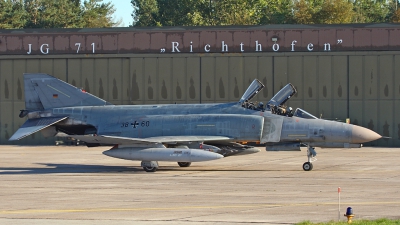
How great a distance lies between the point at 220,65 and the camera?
38.1 m

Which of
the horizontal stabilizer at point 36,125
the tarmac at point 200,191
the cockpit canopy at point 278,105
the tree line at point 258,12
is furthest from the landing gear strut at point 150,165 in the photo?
the tree line at point 258,12

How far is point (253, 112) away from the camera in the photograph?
23297mm

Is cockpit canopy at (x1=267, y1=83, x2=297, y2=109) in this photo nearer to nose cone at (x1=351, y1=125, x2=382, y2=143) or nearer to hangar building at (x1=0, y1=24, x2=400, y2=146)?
nose cone at (x1=351, y1=125, x2=382, y2=143)

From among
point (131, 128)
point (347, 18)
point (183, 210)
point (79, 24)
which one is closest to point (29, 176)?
point (131, 128)

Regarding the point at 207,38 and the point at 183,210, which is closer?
the point at 183,210

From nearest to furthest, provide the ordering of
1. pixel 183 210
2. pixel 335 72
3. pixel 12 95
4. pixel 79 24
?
pixel 183 210, pixel 335 72, pixel 12 95, pixel 79 24

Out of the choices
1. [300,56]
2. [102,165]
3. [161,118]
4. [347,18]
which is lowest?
[102,165]

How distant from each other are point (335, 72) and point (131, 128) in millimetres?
16740

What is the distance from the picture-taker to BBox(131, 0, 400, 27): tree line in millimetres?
72375

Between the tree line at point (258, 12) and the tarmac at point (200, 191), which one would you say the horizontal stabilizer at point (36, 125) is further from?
the tree line at point (258, 12)

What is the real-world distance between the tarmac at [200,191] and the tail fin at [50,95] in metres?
2.34

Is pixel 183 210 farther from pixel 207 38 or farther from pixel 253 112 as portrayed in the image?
pixel 207 38

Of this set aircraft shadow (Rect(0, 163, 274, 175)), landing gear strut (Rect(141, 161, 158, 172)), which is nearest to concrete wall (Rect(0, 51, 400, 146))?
→ aircraft shadow (Rect(0, 163, 274, 175))

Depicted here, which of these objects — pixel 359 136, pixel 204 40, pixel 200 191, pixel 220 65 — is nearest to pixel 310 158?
pixel 359 136
